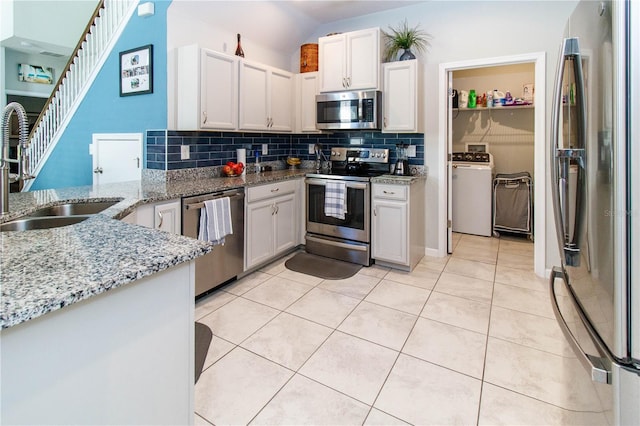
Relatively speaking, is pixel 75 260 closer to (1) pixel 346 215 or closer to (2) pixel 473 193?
(1) pixel 346 215

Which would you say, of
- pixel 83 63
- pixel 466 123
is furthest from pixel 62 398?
pixel 466 123

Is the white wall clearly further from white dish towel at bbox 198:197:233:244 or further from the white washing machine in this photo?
the white washing machine

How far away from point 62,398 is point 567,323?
1.74 meters

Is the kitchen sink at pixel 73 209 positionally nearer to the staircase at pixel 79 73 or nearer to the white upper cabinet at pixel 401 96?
the staircase at pixel 79 73

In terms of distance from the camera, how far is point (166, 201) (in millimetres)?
2459

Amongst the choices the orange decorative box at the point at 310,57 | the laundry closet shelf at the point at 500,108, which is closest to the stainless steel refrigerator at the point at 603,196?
the orange decorative box at the point at 310,57

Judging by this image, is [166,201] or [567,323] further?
[166,201]

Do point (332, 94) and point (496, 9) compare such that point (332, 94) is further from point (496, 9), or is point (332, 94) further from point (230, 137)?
point (496, 9)

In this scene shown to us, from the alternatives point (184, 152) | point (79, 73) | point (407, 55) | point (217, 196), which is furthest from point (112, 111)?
point (407, 55)

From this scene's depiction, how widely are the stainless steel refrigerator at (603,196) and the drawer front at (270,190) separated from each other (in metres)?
2.36

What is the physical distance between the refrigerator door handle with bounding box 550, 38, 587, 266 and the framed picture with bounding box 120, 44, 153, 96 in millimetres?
3094

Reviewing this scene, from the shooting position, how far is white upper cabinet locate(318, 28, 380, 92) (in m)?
3.64

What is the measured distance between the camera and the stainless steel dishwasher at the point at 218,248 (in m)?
2.63

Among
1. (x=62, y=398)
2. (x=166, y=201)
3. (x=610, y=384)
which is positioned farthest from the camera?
(x=166, y=201)
